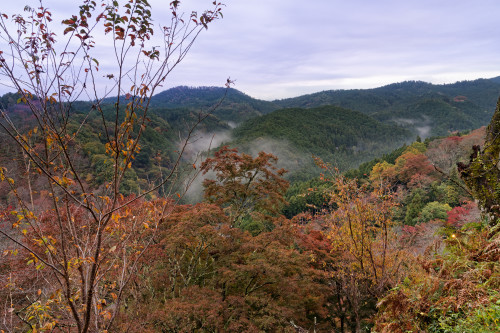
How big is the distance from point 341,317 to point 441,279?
730 centimetres

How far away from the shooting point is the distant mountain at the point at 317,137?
85.8 m

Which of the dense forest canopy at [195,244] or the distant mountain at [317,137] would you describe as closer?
the dense forest canopy at [195,244]

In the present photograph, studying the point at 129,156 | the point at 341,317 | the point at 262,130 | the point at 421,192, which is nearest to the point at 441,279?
the point at 129,156

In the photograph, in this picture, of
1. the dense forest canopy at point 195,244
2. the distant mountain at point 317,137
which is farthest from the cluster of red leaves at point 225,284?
the distant mountain at point 317,137

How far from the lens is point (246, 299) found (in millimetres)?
6348

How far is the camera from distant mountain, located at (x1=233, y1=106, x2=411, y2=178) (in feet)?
281

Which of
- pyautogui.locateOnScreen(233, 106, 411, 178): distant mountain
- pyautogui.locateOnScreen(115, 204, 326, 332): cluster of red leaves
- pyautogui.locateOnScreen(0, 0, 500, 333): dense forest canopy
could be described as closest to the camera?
pyautogui.locateOnScreen(0, 0, 500, 333): dense forest canopy

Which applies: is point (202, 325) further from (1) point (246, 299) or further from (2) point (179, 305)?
(1) point (246, 299)

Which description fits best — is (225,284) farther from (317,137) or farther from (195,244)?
(317,137)

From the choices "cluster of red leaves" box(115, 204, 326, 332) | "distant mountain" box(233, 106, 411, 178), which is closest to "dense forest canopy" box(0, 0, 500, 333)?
"cluster of red leaves" box(115, 204, 326, 332)

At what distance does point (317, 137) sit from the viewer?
4213 inches

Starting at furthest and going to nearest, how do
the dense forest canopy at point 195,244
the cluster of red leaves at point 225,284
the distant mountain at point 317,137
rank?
the distant mountain at point 317,137, the cluster of red leaves at point 225,284, the dense forest canopy at point 195,244

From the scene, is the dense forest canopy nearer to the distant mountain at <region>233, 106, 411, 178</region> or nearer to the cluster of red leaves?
the cluster of red leaves

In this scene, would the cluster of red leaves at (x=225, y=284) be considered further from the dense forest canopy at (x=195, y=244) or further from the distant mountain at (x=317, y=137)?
the distant mountain at (x=317, y=137)
